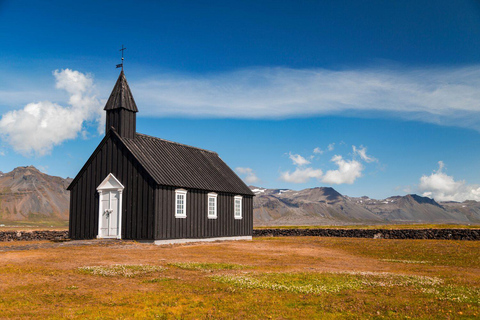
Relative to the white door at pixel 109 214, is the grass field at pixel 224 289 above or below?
below

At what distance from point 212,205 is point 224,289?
23.5 m

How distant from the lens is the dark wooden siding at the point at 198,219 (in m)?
31.2

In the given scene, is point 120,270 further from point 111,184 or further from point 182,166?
point 182,166

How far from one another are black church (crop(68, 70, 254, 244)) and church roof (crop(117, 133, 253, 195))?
0.12 m

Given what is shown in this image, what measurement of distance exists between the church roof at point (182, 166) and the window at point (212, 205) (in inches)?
25.0

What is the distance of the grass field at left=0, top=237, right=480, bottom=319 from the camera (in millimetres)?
10883

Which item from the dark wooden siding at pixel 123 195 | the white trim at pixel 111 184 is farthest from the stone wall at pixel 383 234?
the white trim at pixel 111 184

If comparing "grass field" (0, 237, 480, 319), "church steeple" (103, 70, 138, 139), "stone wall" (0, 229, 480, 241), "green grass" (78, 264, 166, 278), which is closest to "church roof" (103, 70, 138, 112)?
"church steeple" (103, 70, 138, 139)

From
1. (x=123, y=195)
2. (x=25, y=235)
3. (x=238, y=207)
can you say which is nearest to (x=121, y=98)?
(x=123, y=195)

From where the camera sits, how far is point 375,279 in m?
15.8

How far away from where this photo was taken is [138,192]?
3134 centimetres

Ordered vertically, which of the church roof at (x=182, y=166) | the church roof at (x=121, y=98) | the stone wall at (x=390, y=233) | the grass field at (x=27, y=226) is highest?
the church roof at (x=121, y=98)

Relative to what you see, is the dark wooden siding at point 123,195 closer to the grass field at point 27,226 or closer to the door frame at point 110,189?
the door frame at point 110,189

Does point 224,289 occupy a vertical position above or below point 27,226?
above
